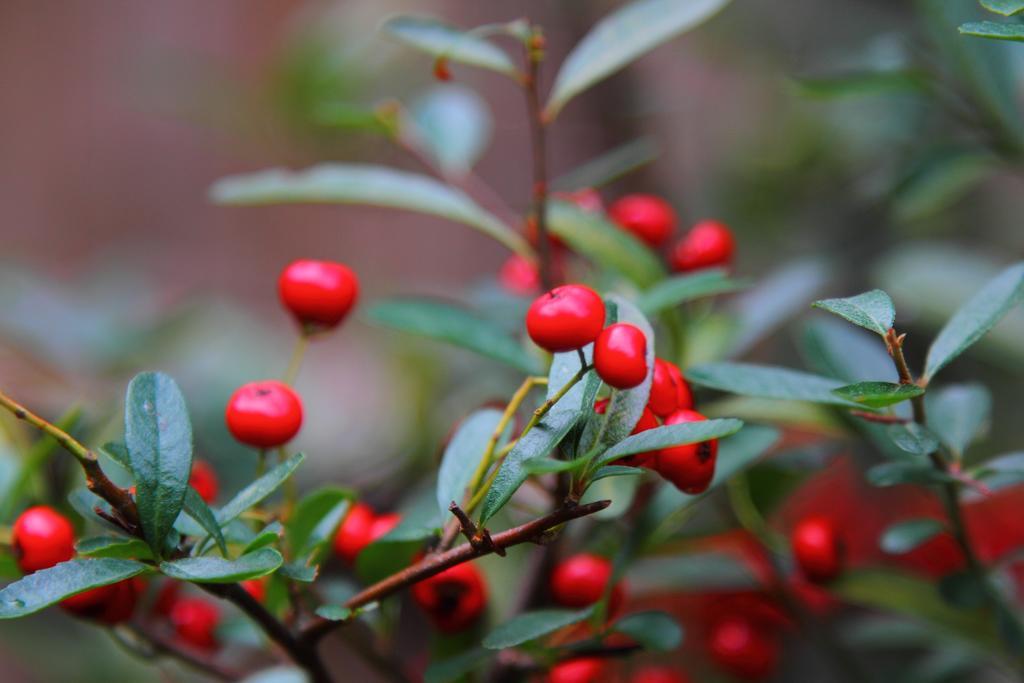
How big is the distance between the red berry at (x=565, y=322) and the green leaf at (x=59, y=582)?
0.63 feet

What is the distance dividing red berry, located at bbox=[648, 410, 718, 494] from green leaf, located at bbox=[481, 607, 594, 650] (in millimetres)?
85

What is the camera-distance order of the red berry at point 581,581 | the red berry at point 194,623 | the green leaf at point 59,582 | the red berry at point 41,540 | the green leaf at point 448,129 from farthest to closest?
the green leaf at point 448,129 → the red berry at point 194,623 → the red berry at point 581,581 → the red berry at point 41,540 → the green leaf at point 59,582

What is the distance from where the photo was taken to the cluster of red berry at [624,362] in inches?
15.9

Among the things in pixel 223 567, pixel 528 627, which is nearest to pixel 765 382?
pixel 528 627

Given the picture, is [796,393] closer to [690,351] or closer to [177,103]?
[690,351]

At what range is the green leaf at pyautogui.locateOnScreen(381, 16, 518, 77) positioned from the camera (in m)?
0.62

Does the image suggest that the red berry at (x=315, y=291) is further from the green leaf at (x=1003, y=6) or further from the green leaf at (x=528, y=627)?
the green leaf at (x=1003, y=6)

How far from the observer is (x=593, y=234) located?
649mm

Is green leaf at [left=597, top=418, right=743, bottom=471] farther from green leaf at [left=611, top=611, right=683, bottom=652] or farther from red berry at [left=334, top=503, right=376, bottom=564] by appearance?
red berry at [left=334, top=503, right=376, bottom=564]

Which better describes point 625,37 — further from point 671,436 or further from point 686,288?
point 671,436

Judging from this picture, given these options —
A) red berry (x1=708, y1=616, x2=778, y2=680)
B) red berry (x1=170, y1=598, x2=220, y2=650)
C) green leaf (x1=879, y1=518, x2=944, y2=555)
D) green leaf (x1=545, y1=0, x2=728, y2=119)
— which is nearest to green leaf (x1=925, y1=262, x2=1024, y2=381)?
green leaf (x1=879, y1=518, x2=944, y2=555)

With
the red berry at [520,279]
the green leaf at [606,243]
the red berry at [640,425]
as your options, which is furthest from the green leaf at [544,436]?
the red berry at [520,279]

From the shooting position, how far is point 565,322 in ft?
1.36

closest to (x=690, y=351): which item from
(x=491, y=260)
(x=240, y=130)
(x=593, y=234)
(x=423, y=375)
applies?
(x=593, y=234)
